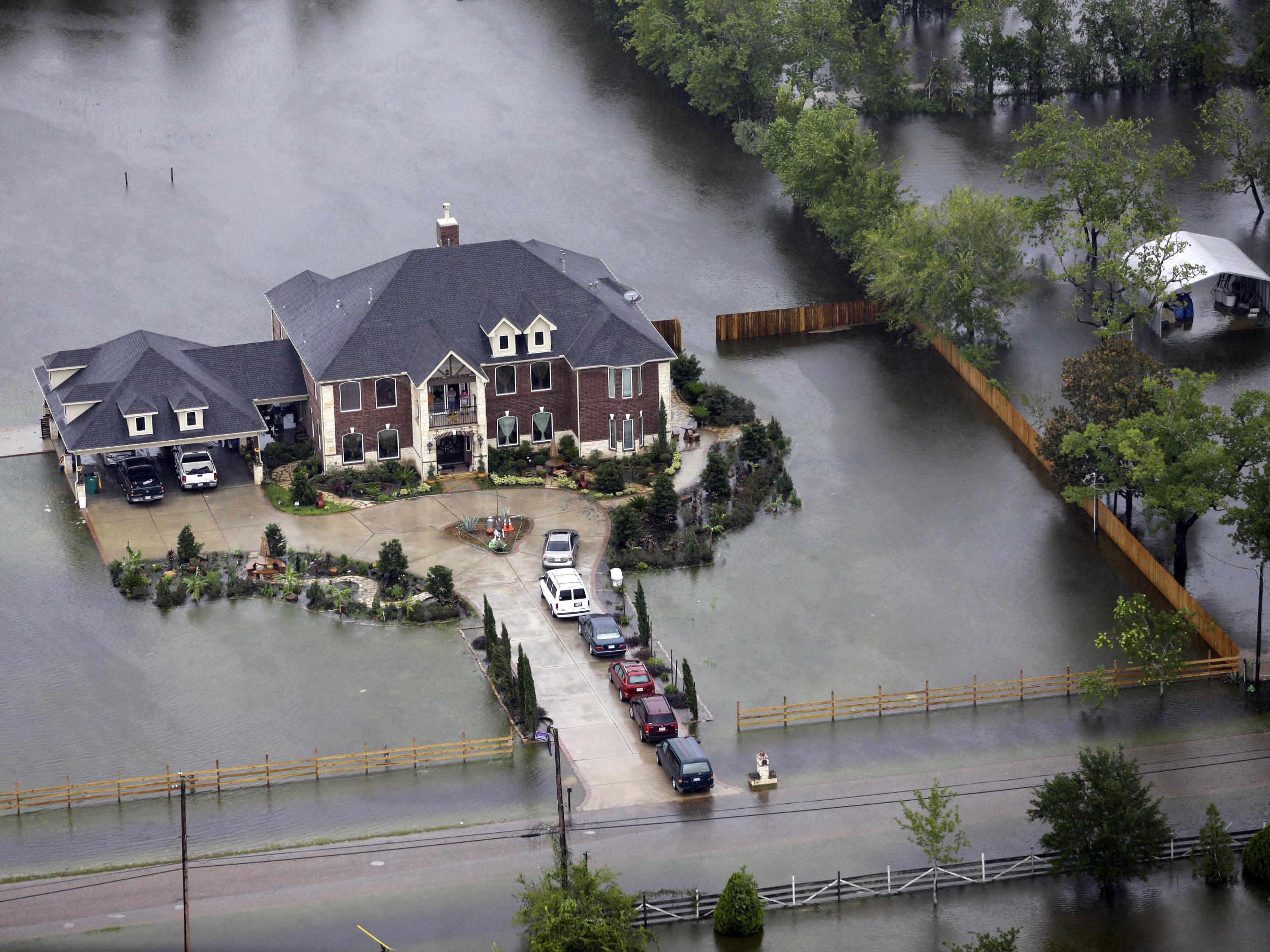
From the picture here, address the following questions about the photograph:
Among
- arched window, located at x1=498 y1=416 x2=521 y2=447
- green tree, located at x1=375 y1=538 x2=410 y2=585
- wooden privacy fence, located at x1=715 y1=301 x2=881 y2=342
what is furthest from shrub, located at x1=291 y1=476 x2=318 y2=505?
wooden privacy fence, located at x1=715 y1=301 x2=881 y2=342

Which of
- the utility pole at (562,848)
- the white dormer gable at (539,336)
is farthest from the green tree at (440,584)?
the utility pole at (562,848)

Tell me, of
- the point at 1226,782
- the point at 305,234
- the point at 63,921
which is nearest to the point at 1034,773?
the point at 1226,782

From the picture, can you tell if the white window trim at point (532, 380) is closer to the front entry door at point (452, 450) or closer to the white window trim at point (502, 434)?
the white window trim at point (502, 434)

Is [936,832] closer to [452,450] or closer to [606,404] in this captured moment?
[606,404]

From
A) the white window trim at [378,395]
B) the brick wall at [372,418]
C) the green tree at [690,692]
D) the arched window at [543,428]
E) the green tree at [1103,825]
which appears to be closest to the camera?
the green tree at [1103,825]

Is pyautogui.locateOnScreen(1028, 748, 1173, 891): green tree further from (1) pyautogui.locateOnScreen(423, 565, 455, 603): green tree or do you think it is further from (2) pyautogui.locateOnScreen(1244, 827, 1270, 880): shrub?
(1) pyautogui.locateOnScreen(423, 565, 455, 603): green tree
